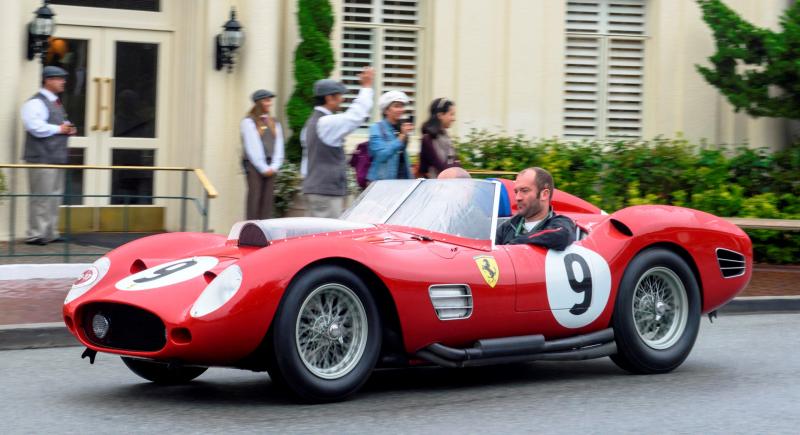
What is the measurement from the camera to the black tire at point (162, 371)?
706 cm

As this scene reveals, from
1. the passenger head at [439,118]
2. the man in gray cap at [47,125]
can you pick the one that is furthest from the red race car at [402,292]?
the man in gray cap at [47,125]

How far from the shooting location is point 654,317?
7.70 m

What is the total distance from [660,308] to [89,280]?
342 centimetres

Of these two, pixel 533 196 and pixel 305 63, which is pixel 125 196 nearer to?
pixel 305 63

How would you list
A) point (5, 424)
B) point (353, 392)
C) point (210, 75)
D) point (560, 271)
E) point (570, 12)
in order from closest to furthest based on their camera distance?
point (5, 424), point (353, 392), point (560, 271), point (210, 75), point (570, 12)

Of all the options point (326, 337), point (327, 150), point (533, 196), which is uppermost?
point (327, 150)

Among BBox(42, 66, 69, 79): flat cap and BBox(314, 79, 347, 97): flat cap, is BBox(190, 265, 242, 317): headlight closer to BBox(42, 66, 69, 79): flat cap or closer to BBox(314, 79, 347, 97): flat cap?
BBox(314, 79, 347, 97): flat cap

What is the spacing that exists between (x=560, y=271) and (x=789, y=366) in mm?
1877

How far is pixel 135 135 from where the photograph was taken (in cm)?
1481

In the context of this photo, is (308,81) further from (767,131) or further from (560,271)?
(560,271)

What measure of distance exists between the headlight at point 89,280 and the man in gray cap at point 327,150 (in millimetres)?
4349

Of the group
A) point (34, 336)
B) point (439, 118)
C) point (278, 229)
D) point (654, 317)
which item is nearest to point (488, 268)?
point (278, 229)

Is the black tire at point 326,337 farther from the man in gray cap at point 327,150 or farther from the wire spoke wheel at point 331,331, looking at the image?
the man in gray cap at point 327,150

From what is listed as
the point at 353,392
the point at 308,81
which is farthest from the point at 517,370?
the point at 308,81
